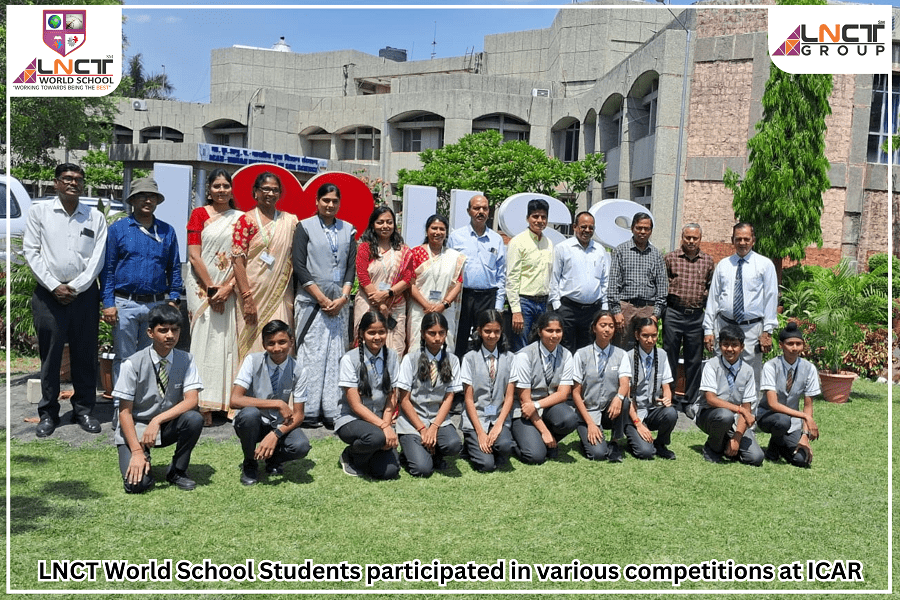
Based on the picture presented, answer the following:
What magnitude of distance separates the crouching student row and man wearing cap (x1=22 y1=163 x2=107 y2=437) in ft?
4.42

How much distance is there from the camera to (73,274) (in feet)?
19.2

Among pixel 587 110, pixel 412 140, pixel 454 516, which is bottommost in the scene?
pixel 454 516

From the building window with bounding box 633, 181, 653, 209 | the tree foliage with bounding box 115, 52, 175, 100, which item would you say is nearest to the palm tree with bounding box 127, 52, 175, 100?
the tree foliage with bounding box 115, 52, 175, 100

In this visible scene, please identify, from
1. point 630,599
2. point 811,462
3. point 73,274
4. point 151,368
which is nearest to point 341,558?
point 630,599

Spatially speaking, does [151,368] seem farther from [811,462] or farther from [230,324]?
[811,462]

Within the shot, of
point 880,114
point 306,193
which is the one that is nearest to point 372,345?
point 306,193

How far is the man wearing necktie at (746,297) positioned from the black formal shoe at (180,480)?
441 centimetres

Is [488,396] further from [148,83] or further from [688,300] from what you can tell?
[148,83]

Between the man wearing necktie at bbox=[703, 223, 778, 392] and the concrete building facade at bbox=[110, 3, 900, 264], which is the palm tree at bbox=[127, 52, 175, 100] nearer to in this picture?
the concrete building facade at bbox=[110, 3, 900, 264]

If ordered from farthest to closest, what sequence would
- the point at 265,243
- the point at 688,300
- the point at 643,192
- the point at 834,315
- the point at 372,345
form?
the point at 643,192
the point at 834,315
the point at 688,300
the point at 265,243
the point at 372,345

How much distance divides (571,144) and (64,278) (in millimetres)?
26560

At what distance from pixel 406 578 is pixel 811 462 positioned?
12.0ft

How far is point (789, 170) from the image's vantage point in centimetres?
1098

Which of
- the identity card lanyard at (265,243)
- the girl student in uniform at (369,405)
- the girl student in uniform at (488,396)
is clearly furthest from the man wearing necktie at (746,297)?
the identity card lanyard at (265,243)
